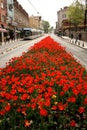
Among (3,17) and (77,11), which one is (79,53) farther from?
(77,11)

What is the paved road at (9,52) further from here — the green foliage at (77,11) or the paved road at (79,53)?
the green foliage at (77,11)

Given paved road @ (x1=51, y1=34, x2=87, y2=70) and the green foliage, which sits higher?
the green foliage

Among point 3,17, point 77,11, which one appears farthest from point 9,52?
point 77,11

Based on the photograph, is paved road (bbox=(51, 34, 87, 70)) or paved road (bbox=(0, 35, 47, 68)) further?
paved road (bbox=(0, 35, 47, 68))

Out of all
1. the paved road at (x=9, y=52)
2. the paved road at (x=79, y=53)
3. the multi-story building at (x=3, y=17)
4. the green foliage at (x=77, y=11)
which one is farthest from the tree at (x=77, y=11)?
the paved road at (x=9, y=52)

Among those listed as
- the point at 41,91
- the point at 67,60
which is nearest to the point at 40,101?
the point at 41,91

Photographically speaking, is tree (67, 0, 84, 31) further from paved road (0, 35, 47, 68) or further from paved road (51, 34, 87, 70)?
paved road (0, 35, 47, 68)

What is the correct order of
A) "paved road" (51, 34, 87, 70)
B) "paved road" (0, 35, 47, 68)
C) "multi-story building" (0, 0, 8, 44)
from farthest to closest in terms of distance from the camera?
"multi-story building" (0, 0, 8, 44), "paved road" (0, 35, 47, 68), "paved road" (51, 34, 87, 70)

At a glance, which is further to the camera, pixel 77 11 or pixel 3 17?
pixel 77 11

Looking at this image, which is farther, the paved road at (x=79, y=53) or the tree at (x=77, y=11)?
the tree at (x=77, y=11)

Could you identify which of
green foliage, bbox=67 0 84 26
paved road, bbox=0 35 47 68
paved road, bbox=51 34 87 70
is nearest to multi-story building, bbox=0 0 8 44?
paved road, bbox=0 35 47 68

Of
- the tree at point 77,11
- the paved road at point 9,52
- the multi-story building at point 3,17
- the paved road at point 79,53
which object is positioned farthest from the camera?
the tree at point 77,11

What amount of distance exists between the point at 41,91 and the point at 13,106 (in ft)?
2.52

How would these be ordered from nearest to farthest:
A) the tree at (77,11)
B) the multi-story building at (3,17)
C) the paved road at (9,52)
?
1. the paved road at (9,52)
2. the multi-story building at (3,17)
3. the tree at (77,11)
